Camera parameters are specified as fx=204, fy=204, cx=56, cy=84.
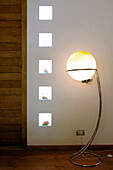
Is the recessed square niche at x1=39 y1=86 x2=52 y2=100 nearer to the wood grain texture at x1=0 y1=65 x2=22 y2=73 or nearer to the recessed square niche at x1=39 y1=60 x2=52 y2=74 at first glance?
the recessed square niche at x1=39 y1=60 x2=52 y2=74

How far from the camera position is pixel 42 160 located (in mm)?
2371

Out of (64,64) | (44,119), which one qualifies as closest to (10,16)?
(64,64)

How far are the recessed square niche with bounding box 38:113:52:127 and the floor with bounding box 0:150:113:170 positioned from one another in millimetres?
362

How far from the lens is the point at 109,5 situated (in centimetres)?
276

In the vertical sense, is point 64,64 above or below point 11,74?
above

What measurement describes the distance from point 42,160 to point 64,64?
1.25 meters

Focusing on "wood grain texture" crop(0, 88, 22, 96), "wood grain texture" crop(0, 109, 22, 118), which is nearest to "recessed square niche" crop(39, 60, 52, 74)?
"wood grain texture" crop(0, 88, 22, 96)

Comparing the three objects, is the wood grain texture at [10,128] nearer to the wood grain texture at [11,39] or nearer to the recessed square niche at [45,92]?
the recessed square niche at [45,92]

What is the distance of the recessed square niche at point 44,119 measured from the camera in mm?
2781

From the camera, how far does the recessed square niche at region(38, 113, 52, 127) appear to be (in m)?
2.78

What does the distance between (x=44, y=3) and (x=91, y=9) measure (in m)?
0.64

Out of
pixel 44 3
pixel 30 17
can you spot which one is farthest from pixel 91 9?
pixel 30 17

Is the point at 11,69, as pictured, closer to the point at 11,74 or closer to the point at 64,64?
the point at 11,74

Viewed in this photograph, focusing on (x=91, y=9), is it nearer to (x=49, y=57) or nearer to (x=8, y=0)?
(x=49, y=57)
